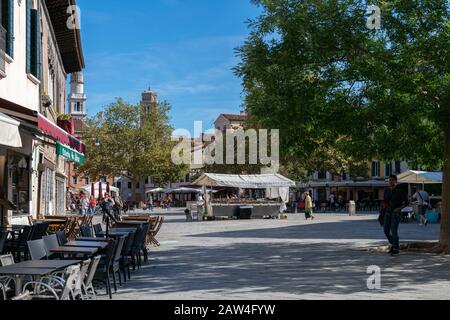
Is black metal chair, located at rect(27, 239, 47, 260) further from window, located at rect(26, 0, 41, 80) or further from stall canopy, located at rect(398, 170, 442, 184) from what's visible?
stall canopy, located at rect(398, 170, 442, 184)

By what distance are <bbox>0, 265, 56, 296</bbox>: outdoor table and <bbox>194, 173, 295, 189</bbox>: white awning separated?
30.6 m

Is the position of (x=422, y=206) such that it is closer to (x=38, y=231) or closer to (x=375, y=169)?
(x=38, y=231)

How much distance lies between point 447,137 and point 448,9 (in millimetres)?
2760

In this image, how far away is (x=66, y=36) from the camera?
29.2 meters

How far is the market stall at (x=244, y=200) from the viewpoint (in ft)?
120

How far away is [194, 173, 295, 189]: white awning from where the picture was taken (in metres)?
37.3

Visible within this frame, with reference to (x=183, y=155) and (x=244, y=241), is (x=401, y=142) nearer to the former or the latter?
(x=244, y=241)

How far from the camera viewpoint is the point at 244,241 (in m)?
19.0

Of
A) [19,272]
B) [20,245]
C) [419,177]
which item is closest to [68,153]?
[20,245]

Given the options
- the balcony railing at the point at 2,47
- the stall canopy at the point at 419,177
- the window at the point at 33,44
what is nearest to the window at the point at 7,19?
the balcony railing at the point at 2,47

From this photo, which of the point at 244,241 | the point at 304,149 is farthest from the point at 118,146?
the point at 304,149

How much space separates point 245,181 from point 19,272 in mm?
34161

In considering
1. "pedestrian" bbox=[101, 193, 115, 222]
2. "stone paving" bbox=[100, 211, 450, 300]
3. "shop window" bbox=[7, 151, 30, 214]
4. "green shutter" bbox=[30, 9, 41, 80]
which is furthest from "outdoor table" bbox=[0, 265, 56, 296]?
"green shutter" bbox=[30, 9, 41, 80]

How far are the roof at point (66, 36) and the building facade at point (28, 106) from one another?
0.14 feet
